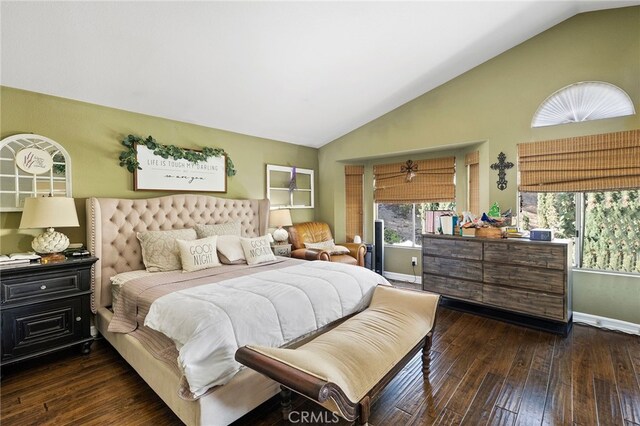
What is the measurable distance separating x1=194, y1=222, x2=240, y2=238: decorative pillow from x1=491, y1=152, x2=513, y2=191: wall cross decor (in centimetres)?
348

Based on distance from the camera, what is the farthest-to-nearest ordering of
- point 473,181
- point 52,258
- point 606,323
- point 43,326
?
point 473,181
point 606,323
point 52,258
point 43,326

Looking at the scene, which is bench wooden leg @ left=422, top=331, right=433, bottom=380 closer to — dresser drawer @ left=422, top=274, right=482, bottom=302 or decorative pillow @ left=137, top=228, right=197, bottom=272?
dresser drawer @ left=422, top=274, right=482, bottom=302

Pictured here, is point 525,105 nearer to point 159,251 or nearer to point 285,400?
point 285,400

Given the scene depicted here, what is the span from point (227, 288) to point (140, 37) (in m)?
2.19

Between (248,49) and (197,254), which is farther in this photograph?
(197,254)

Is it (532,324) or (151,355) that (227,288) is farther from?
(532,324)

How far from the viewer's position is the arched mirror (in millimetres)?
2670

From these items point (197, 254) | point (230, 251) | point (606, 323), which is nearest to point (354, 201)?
point (230, 251)

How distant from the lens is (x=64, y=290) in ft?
8.49

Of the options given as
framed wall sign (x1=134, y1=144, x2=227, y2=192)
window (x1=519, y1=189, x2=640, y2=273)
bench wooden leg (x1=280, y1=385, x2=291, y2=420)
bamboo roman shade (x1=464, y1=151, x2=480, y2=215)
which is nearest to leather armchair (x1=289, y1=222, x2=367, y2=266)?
framed wall sign (x1=134, y1=144, x2=227, y2=192)

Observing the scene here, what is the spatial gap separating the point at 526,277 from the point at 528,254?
0.84ft

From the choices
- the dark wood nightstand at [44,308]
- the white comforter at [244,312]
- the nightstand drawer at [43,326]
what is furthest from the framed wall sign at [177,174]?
the white comforter at [244,312]

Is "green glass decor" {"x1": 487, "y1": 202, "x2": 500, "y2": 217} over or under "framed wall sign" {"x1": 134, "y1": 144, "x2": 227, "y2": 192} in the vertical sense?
under

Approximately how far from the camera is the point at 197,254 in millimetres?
3104
